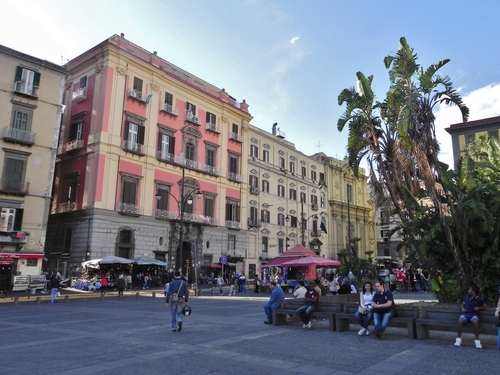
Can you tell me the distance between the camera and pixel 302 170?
5562 cm

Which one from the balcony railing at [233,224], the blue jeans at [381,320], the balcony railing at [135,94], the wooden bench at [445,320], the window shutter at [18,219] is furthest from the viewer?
the balcony railing at [233,224]

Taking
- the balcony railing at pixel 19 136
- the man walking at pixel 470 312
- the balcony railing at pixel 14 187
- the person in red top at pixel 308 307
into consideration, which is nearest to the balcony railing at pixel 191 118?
the balcony railing at pixel 19 136

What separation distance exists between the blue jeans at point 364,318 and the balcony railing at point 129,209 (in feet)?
84.8

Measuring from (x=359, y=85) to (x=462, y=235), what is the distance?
257 inches

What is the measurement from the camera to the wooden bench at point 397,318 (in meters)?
9.13

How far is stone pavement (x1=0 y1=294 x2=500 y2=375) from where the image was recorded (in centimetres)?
656

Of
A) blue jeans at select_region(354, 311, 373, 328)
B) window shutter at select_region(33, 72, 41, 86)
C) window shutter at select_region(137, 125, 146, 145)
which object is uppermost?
window shutter at select_region(33, 72, 41, 86)

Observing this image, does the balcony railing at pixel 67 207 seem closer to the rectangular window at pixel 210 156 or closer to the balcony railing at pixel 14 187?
the balcony railing at pixel 14 187

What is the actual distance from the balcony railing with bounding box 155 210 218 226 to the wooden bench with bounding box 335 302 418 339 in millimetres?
26056

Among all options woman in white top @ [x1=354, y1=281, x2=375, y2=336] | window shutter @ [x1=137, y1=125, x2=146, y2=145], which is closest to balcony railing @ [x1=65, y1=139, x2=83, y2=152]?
window shutter @ [x1=137, y1=125, x2=146, y2=145]

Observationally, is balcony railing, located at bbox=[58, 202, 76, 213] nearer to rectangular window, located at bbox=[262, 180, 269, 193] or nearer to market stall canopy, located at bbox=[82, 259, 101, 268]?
market stall canopy, located at bbox=[82, 259, 101, 268]

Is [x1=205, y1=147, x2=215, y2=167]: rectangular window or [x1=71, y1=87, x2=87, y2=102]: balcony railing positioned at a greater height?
[x1=71, y1=87, x2=87, y2=102]: balcony railing

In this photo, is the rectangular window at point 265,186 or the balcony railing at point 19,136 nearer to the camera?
the balcony railing at point 19,136

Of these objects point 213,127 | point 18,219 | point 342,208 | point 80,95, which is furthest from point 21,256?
point 342,208
